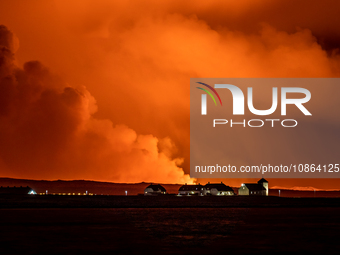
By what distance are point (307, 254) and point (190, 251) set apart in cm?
701

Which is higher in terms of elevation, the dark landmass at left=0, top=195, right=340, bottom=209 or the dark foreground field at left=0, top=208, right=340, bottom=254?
the dark landmass at left=0, top=195, right=340, bottom=209

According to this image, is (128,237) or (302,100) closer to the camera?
(128,237)

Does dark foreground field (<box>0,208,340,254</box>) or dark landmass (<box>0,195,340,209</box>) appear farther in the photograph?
dark landmass (<box>0,195,340,209</box>)

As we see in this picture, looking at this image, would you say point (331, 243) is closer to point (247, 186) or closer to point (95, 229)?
point (95, 229)

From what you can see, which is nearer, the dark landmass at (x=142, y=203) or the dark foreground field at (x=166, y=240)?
the dark foreground field at (x=166, y=240)

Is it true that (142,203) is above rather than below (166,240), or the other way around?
above

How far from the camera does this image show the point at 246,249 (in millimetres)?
29703

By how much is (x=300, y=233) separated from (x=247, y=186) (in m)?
161

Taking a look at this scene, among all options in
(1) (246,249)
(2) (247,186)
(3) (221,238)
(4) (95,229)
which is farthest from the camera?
(2) (247,186)

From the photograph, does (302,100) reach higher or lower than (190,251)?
higher

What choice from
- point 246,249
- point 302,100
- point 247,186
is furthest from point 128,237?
point 247,186

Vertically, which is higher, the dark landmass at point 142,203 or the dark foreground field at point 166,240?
the dark landmass at point 142,203

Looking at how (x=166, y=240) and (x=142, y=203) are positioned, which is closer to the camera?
(x=166, y=240)

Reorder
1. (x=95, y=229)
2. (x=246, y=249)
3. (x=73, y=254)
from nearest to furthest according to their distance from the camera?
(x=73, y=254)
(x=246, y=249)
(x=95, y=229)
